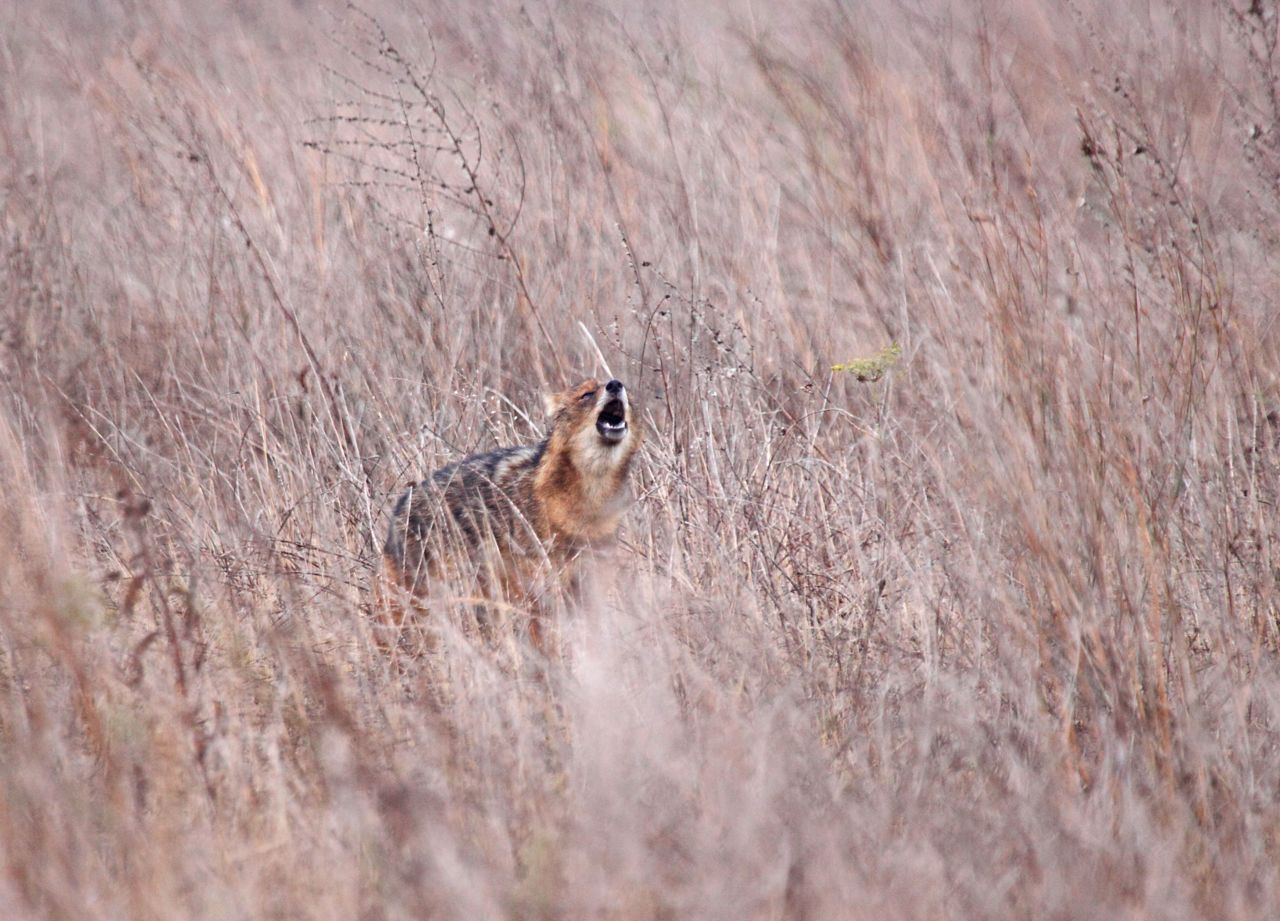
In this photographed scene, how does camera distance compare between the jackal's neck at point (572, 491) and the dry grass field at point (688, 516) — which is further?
the jackal's neck at point (572, 491)

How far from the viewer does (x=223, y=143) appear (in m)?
6.38

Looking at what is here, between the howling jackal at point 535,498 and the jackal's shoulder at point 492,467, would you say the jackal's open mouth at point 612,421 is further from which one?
the jackal's shoulder at point 492,467

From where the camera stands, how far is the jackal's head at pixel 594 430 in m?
4.86

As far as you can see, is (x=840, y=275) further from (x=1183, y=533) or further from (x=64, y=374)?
(x=64, y=374)

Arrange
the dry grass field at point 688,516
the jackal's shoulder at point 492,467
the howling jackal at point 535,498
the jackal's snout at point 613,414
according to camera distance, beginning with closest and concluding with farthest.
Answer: the dry grass field at point 688,516
the howling jackal at point 535,498
the jackal's shoulder at point 492,467
the jackal's snout at point 613,414

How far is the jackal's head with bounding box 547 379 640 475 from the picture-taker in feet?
16.0

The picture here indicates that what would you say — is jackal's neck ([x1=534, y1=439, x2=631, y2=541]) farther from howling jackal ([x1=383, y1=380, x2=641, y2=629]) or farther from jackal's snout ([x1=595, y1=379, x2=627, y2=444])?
jackal's snout ([x1=595, y1=379, x2=627, y2=444])

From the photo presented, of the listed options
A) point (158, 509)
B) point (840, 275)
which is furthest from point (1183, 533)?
point (158, 509)

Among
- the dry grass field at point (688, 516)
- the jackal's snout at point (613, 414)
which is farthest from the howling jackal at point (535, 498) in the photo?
the dry grass field at point (688, 516)

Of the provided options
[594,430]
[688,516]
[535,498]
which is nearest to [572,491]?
[535,498]

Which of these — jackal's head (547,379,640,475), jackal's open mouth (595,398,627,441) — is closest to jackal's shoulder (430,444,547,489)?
jackal's head (547,379,640,475)

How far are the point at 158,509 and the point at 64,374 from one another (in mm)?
1553

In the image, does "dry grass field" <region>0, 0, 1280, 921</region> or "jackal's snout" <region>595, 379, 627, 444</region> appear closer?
"dry grass field" <region>0, 0, 1280, 921</region>

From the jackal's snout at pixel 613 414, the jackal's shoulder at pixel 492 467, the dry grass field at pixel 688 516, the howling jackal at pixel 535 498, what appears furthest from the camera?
the jackal's snout at pixel 613 414
